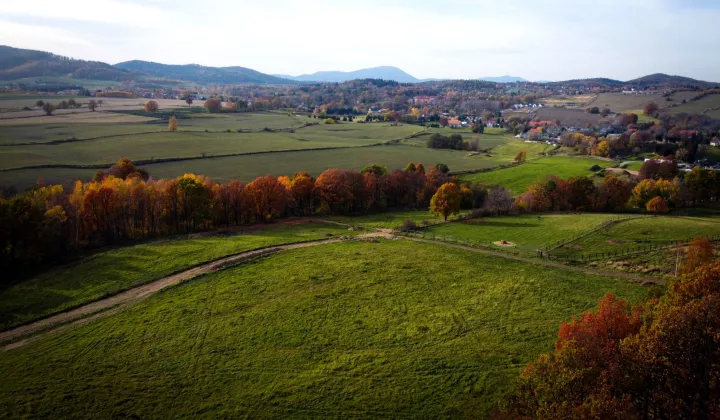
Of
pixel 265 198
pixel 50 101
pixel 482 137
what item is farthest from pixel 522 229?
pixel 50 101

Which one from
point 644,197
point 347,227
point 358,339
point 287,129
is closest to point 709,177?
point 644,197

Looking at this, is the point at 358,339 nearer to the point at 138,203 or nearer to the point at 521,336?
the point at 521,336

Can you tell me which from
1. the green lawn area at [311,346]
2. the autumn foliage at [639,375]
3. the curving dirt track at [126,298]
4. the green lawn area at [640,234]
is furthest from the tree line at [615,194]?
the autumn foliage at [639,375]

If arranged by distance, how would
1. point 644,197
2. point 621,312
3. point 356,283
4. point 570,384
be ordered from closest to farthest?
point 570,384 → point 621,312 → point 356,283 → point 644,197

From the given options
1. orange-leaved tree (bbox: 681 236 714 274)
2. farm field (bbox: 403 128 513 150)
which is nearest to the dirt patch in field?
farm field (bbox: 403 128 513 150)

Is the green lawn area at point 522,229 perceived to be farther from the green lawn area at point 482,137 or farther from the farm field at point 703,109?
the farm field at point 703,109

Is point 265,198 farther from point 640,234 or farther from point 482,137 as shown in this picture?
point 482,137
